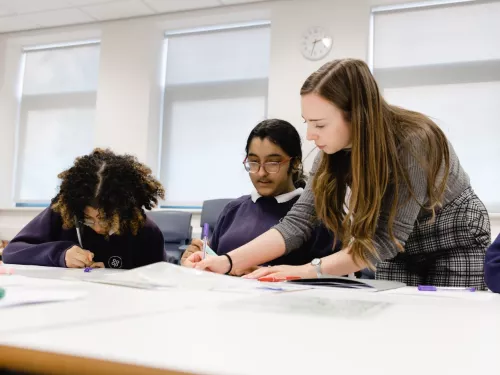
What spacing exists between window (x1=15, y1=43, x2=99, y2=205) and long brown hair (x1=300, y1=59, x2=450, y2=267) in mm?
3881

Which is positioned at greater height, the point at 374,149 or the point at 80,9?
the point at 80,9

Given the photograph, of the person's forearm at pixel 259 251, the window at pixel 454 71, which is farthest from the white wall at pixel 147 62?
the person's forearm at pixel 259 251

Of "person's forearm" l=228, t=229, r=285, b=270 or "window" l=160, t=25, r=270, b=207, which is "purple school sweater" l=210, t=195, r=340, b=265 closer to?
"person's forearm" l=228, t=229, r=285, b=270

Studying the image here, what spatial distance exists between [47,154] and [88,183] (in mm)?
3634

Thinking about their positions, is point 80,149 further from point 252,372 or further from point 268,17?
point 252,372

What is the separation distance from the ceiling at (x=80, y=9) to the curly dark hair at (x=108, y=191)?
2.70 m

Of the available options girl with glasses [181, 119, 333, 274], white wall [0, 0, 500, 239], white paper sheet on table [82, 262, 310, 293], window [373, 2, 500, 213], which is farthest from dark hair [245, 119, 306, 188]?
window [373, 2, 500, 213]

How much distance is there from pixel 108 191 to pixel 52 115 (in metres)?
3.76

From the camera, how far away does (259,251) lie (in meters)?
1.33

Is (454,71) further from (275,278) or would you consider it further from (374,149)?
(275,278)

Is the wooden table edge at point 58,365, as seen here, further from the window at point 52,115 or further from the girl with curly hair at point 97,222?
the window at point 52,115

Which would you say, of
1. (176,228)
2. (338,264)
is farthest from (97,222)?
(176,228)

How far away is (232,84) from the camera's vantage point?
4.30 meters

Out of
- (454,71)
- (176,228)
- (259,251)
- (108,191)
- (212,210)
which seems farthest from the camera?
(454,71)
